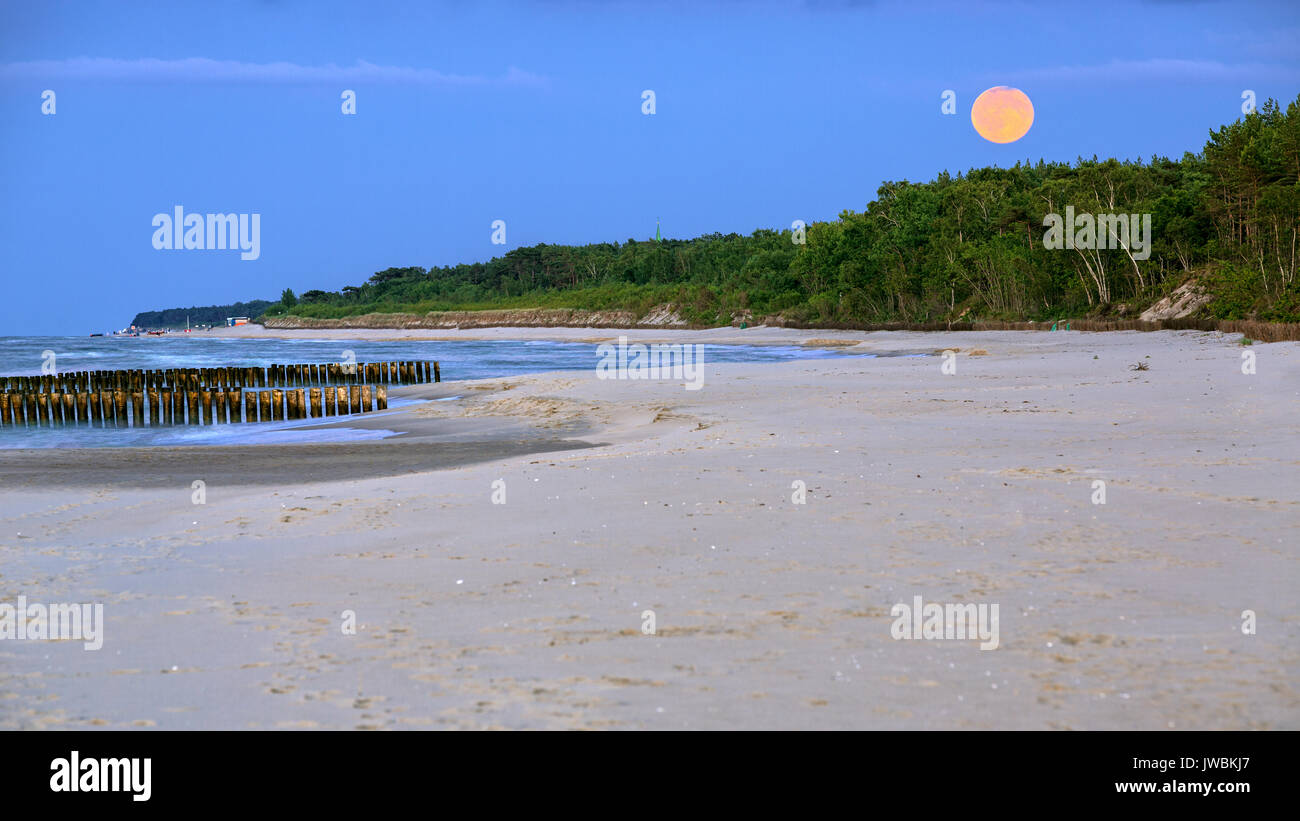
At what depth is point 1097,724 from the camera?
180 inches

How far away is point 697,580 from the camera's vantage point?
7.30m

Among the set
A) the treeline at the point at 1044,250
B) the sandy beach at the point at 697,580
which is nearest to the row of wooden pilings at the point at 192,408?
the sandy beach at the point at 697,580

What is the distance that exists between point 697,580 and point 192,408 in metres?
25.5

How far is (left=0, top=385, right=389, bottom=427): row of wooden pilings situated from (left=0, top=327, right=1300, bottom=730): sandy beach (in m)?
12.0

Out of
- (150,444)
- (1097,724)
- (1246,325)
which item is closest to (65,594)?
(1097,724)

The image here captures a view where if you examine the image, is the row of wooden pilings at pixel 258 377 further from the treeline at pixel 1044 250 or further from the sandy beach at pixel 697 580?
the treeline at pixel 1044 250

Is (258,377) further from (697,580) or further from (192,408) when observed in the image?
(697,580)

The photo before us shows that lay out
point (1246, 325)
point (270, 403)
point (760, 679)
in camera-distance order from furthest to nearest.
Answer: point (1246, 325) < point (270, 403) < point (760, 679)

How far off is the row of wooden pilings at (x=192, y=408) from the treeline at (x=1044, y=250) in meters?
32.1

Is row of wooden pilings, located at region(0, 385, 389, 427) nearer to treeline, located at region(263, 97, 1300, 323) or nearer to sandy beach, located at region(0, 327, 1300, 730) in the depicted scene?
sandy beach, located at region(0, 327, 1300, 730)

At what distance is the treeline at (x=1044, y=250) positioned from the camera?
5088cm
